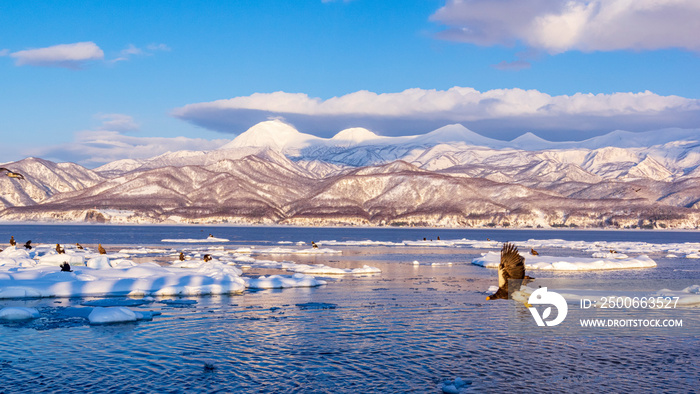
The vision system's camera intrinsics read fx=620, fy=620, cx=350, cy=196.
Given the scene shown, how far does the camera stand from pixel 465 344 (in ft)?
70.2

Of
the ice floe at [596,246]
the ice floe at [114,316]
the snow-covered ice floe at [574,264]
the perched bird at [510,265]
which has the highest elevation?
the perched bird at [510,265]

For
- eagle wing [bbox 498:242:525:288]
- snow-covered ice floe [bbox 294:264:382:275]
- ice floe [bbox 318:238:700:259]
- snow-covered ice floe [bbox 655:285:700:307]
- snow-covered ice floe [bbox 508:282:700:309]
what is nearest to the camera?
eagle wing [bbox 498:242:525:288]

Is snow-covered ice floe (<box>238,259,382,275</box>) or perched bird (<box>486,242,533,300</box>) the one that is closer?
perched bird (<box>486,242,533,300</box>)

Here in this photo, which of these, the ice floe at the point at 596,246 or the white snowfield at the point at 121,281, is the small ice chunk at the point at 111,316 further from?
the ice floe at the point at 596,246

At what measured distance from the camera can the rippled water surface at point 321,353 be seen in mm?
16562

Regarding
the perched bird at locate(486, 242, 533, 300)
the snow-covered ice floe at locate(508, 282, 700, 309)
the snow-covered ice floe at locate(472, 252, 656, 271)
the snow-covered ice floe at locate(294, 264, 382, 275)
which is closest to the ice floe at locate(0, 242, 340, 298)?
the snow-covered ice floe at locate(294, 264, 382, 275)

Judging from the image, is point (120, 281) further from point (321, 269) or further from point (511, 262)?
point (511, 262)

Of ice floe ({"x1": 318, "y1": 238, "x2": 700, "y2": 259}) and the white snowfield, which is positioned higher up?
the white snowfield

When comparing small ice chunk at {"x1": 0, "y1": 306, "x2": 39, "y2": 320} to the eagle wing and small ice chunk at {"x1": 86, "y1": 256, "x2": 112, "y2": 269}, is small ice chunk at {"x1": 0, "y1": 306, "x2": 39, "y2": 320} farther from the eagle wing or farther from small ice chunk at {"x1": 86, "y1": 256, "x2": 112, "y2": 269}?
the eagle wing

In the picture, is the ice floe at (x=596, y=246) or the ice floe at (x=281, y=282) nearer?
the ice floe at (x=281, y=282)

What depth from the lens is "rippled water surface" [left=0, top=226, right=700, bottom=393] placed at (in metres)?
16.6

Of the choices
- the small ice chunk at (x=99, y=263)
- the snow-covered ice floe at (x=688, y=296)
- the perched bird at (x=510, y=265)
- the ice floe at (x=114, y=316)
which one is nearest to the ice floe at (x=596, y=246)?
the snow-covered ice floe at (x=688, y=296)

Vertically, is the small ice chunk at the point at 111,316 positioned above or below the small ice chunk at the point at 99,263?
below

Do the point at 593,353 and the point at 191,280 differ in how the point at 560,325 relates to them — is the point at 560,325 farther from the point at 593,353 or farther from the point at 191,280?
the point at 191,280
